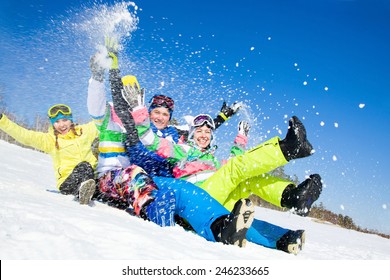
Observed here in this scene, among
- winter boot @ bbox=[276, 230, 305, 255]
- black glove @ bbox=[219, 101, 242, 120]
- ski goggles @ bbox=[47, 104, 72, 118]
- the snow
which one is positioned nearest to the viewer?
the snow

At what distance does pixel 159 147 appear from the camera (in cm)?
385

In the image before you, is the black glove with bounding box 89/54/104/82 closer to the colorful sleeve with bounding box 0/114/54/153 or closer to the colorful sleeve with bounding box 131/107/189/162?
the colorful sleeve with bounding box 131/107/189/162

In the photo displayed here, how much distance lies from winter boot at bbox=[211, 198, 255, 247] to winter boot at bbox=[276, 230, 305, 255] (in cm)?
64

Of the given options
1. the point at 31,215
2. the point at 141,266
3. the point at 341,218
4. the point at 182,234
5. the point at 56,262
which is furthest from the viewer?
the point at 341,218

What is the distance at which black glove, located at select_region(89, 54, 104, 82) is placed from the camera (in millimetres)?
3955

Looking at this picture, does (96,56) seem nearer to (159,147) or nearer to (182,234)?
(159,147)

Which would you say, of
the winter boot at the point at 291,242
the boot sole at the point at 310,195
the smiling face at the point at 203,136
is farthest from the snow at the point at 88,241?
the smiling face at the point at 203,136

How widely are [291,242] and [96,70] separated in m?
2.38

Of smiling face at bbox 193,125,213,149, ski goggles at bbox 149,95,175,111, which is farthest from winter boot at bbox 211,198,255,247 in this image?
ski goggles at bbox 149,95,175,111

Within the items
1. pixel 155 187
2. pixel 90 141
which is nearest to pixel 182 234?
pixel 155 187

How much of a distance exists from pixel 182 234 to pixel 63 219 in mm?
860

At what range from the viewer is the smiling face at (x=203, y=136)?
14.4 ft

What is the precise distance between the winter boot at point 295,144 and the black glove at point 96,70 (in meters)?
1.88

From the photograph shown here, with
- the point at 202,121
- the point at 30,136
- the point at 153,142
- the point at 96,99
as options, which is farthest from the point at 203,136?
the point at 30,136
